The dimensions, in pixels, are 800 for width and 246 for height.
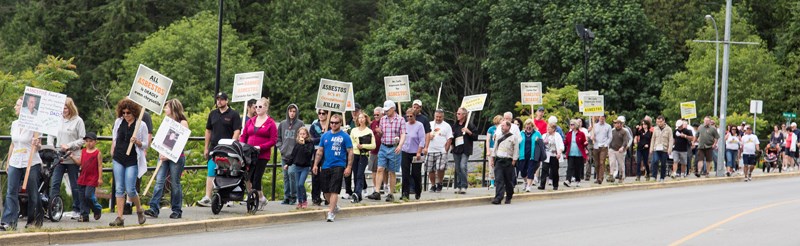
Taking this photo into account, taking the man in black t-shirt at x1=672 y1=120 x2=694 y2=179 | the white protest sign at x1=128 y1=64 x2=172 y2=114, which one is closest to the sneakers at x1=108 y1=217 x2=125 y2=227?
the white protest sign at x1=128 y1=64 x2=172 y2=114

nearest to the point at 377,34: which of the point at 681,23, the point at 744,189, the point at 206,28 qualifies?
the point at 206,28

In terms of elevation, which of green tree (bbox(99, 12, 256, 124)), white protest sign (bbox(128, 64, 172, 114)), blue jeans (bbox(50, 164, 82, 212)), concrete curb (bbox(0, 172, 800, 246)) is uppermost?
green tree (bbox(99, 12, 256, 124))

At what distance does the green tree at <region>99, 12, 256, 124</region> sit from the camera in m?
63.2

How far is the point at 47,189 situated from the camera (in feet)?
52.5

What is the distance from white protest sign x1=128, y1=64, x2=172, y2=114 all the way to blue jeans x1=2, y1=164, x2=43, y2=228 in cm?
237

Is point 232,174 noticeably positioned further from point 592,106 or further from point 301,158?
point 592,106

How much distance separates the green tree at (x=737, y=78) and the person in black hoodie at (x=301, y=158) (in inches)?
1835

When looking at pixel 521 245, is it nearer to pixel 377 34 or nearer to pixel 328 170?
pixel 328 170

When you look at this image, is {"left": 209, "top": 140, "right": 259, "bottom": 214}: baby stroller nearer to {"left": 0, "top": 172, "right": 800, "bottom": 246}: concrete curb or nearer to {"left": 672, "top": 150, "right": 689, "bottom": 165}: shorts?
{"left": 0, "top": 172, "right": 800, "bottom": 246}: concrete curb

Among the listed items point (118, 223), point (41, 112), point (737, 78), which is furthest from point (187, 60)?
point (41, 112)

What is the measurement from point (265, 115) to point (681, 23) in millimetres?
57914

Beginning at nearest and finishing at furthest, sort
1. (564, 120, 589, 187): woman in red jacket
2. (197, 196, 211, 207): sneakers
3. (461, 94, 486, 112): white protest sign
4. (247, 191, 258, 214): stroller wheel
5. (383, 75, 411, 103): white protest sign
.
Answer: (247, 191, 258, 214): stroller wheel < (197, 196, 211, 207): sneakers < (383, 75, 411, 103): white protest sign < (461, 94, 486, 112): white protest sign < (564, 120, 589, 187): woman in red jacket

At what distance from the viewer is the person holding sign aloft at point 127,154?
15891mm

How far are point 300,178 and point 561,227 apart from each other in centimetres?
438
